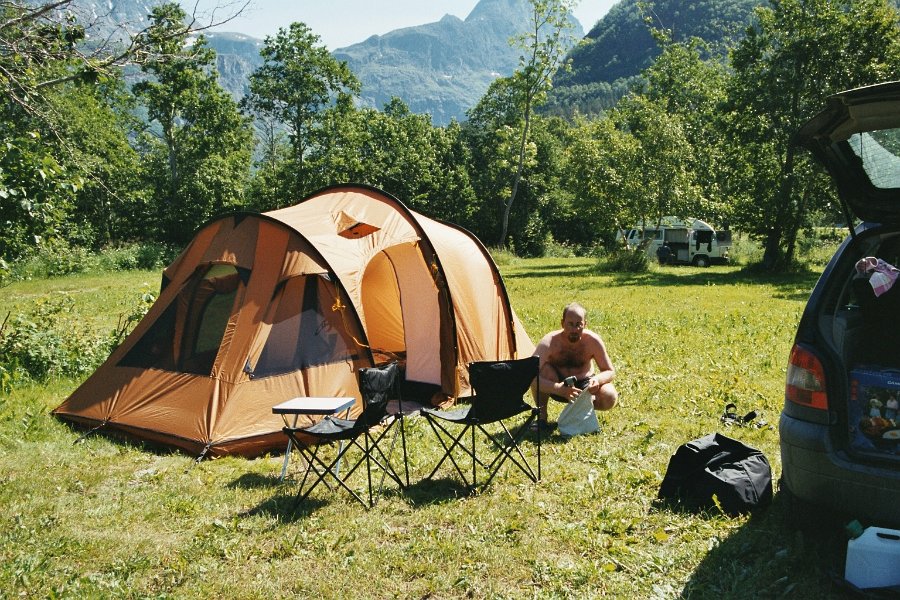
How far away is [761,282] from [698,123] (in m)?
17.7

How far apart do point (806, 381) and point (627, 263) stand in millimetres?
22896

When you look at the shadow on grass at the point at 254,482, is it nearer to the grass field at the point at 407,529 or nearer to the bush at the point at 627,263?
the grass field at the point at 407,529

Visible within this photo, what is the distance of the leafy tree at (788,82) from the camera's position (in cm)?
2162

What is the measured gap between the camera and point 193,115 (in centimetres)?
3669

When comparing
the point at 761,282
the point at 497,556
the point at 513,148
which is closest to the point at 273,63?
the point at 513,148

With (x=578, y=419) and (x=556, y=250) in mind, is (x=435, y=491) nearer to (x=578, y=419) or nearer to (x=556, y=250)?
(x=578, y=419)

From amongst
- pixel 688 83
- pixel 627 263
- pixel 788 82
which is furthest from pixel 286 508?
pixel 688 83

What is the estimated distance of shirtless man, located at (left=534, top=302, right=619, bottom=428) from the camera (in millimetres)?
6305

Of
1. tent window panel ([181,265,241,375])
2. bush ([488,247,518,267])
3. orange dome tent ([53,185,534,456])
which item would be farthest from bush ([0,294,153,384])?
bush ([488,247,518,267])

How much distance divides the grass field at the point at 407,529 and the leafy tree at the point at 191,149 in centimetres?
2836

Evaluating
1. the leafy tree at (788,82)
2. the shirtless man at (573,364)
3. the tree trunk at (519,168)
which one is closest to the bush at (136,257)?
the tree trunk at (519,168)

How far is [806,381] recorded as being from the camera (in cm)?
359

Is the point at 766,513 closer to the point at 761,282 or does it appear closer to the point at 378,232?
the point at 378,232

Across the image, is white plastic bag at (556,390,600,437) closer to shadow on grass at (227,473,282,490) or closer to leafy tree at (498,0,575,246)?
shadow on grass at (227,473,282,490)
